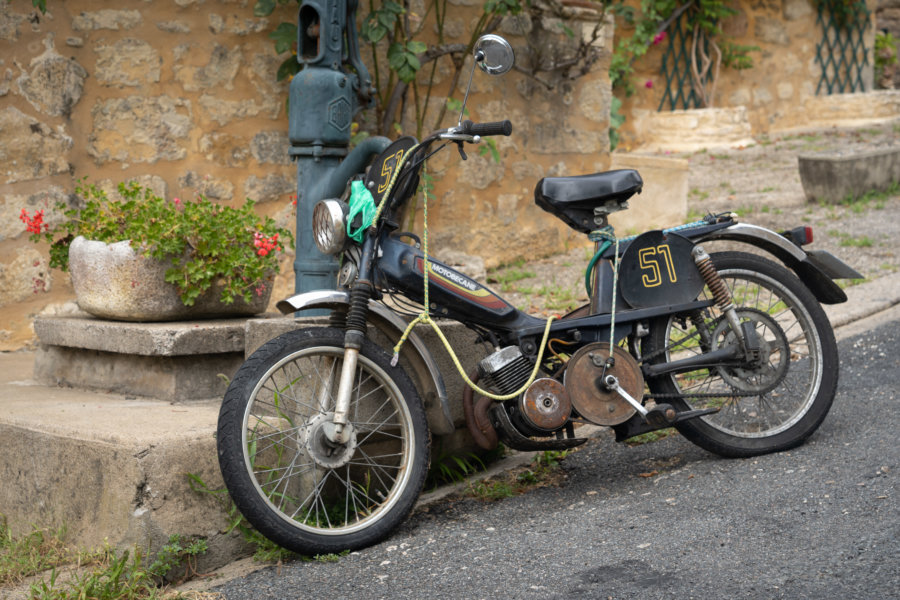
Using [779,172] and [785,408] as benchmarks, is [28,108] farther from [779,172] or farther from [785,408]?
[779,172]

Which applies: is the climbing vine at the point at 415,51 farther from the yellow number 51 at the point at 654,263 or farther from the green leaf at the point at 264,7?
the yellow number 51 at the point at 654,263

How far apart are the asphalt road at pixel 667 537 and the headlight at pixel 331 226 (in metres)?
0.90

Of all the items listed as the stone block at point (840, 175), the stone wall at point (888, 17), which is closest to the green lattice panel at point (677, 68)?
the stone block at point (840, 175)

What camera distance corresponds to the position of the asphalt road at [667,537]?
7.47 feet

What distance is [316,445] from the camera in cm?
276

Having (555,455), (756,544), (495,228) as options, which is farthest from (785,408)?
(495,228)

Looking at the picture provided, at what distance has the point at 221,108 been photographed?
4918 mm

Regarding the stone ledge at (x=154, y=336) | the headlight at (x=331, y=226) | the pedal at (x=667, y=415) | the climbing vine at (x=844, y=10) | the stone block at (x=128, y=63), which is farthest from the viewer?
the climbing vine at (x=844, y=10)

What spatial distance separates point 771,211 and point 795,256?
4.41m

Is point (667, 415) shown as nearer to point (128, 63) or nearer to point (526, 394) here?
point (526, 394)

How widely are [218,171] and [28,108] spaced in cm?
94

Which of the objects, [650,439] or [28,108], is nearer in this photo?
[650,439]

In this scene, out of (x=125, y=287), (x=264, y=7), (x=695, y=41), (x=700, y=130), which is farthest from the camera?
(x=695, y=41)

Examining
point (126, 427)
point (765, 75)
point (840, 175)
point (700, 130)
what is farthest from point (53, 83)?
point (765, 75)
